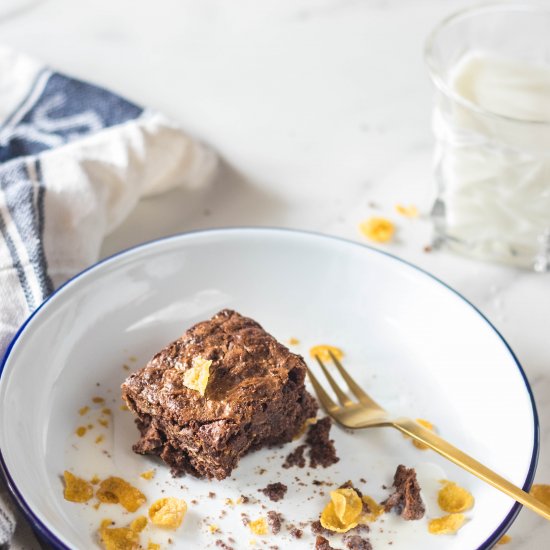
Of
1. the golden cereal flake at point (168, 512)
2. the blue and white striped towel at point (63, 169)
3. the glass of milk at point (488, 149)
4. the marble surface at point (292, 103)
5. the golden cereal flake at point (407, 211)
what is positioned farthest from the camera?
the golden cereal flake at point (407, 211)

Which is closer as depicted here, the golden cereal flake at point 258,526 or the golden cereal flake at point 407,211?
the golden cereal flake at point 258,526


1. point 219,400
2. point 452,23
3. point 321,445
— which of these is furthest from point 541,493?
point 452,23

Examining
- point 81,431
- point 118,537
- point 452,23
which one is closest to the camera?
point 118,537

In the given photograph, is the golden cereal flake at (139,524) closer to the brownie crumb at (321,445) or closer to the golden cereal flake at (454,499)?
the brownie crumb at (321,445)

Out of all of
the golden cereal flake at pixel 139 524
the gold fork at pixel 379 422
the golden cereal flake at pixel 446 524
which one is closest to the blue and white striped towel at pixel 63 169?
the golden cereal flake at pixel 139 524

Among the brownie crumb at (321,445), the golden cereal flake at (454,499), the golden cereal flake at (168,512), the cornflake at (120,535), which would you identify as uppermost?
the cornflake at (120,535)

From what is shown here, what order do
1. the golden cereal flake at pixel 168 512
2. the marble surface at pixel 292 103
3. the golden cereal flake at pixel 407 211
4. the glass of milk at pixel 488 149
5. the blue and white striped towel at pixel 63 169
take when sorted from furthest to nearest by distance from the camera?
the golden cereal flake at pixel 407 211 → the marble surface at pixel 292 103 → the glass of milk at pixel 488 149 → the blue and white striped towel at pixel 63 169 → the golden cereal flake at pixel 168 512

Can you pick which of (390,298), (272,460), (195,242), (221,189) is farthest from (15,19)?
(272,460)

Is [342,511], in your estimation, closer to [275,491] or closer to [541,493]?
[275,491]
